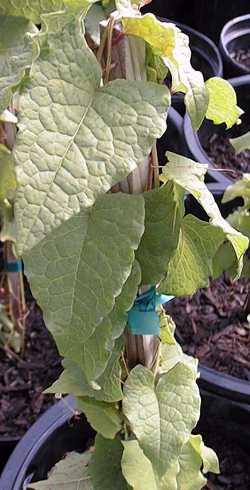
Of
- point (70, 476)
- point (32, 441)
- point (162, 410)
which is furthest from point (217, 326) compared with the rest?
point (162, 410)

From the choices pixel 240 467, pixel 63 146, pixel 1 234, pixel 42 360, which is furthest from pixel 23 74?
pixel 42 360

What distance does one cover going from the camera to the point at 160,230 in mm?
636

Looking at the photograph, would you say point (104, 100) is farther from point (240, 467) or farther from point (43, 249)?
point (240, 467)

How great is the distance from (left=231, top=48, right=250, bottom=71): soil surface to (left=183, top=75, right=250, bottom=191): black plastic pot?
0.36 m

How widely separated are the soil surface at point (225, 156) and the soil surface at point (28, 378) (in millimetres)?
648

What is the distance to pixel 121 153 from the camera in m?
0.49

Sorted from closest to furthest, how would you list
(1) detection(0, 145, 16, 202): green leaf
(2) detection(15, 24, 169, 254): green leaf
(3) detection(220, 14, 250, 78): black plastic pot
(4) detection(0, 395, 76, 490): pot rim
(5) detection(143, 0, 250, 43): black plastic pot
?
1. (2) detection(15, 24, 169, 254): green leaf
2. (1) detection(0, 145, 16, 202): green leaf
3. (4) detection(0, 395, 76, 490): pot rim
4. (3) detection(220, 14, 250, 78): black plastic pot
5. (5) detection(143, 0, 250, 43): black plastic pot

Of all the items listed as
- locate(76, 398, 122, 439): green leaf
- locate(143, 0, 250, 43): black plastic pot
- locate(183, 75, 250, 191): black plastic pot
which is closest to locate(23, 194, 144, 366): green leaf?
locate(76, 398, 122, 439): green leaf

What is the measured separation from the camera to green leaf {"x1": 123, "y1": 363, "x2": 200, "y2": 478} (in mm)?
676

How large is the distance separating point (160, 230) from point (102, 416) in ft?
0.79

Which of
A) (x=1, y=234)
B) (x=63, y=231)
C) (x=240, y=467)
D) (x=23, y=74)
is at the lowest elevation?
(x=240, y=467)

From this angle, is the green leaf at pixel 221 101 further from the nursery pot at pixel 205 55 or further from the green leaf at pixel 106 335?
the nursery pot at pixel 205 55

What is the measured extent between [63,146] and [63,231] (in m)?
0.09

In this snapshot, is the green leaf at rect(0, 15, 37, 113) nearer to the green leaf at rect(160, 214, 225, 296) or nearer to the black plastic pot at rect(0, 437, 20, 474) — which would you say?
the green leaf at rect(160, 214, 225, 296)
